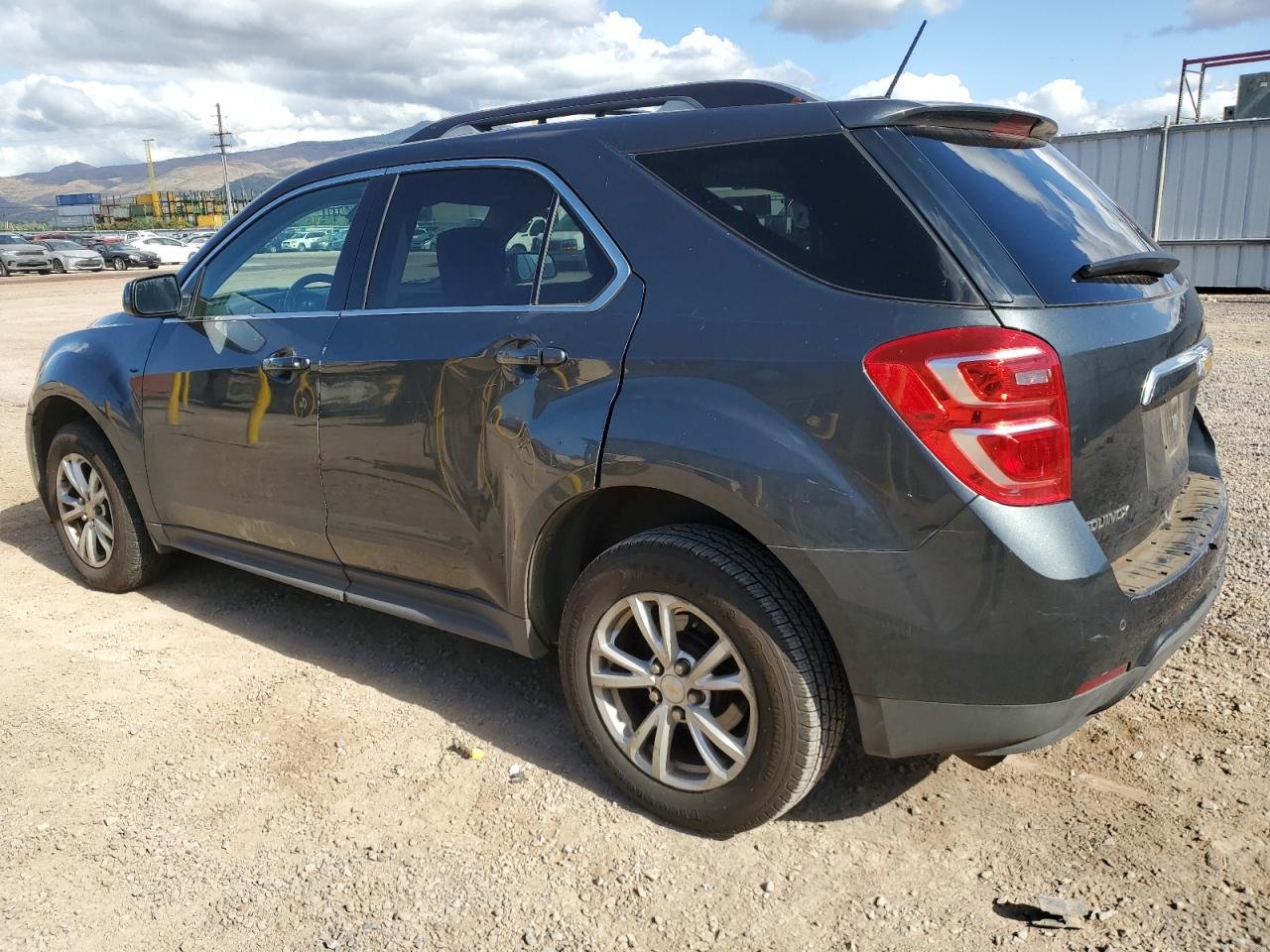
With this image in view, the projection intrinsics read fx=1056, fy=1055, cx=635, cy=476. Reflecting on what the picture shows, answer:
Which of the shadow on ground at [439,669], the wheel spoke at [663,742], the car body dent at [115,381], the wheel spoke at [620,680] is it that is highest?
the car body dent at [115,381]

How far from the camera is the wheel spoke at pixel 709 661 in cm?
266

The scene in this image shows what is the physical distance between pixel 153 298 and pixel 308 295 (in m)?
0.84

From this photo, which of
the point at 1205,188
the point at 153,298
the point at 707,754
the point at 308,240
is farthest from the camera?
the point at 1205,188

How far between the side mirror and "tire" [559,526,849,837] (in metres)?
2.28

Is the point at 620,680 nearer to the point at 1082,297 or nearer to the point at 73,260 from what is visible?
the point at 1082,297

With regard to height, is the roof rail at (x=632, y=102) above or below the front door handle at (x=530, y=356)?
above

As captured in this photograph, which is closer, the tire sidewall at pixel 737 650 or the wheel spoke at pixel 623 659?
the tire sidewall at pixel 737 650

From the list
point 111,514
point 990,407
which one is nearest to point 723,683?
point 990,407

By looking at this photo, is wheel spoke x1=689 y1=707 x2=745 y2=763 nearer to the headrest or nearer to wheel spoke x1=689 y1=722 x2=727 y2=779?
wheel spoke x1=689 y1=722 x2=727 y2=779

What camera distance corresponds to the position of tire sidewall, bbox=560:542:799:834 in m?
2.58

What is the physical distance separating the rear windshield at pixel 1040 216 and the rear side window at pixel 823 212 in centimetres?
18

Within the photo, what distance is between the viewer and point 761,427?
2480 mm

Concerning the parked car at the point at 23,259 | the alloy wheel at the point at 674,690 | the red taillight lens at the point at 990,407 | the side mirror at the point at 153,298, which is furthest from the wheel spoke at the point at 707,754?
the parked car at the point at 23,259

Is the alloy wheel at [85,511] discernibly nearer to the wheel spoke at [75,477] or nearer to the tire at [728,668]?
the wheel spoke at [75,477]
